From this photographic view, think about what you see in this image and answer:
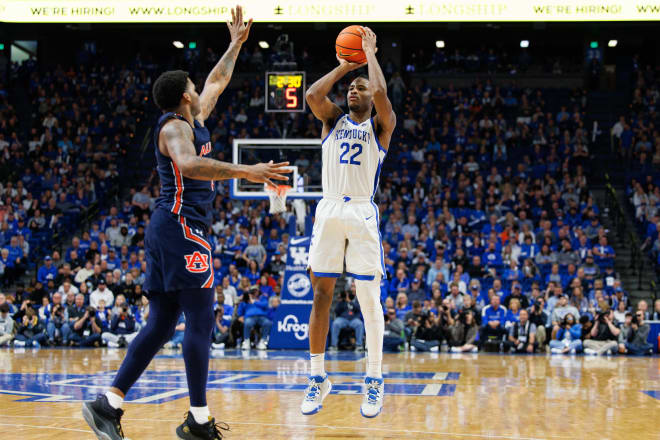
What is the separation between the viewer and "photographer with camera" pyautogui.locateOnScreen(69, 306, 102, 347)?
15.5 metres

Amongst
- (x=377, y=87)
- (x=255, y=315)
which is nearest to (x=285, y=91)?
(x=255, y=315)

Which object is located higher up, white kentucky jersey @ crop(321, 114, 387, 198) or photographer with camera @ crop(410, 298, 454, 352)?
white kentucky jersey @ crop(321, 114, 387, 198)

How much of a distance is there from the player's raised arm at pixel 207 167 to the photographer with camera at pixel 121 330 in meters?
11.6

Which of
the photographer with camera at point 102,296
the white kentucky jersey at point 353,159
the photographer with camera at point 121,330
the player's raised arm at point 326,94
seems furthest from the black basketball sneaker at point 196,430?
the photographer with camera at point 102,296

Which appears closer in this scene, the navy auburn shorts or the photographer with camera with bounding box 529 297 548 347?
the navy auburn shorts

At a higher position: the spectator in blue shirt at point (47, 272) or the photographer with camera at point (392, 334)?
the spectator in blue shirt at point (47, 272)

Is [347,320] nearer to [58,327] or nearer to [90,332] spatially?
[90,332]

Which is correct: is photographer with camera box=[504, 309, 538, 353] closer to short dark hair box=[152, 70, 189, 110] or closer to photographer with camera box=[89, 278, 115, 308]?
photographer with camera box=[89, 278, 115, 308]

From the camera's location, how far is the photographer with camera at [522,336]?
14.5 meters

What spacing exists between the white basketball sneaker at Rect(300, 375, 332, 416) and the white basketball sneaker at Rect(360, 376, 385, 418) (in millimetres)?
325

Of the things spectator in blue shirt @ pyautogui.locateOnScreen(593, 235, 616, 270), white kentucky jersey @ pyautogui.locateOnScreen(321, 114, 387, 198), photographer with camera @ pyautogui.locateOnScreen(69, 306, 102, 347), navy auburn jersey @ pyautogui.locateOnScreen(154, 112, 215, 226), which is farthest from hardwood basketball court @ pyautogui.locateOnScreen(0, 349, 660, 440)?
spectator in blue shirt @ pyautogui.locateOnScreen(593, 235, 616, 270)

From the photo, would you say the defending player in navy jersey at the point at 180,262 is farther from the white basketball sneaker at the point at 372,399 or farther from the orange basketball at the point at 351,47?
the orange basketball at the point at 351,47
